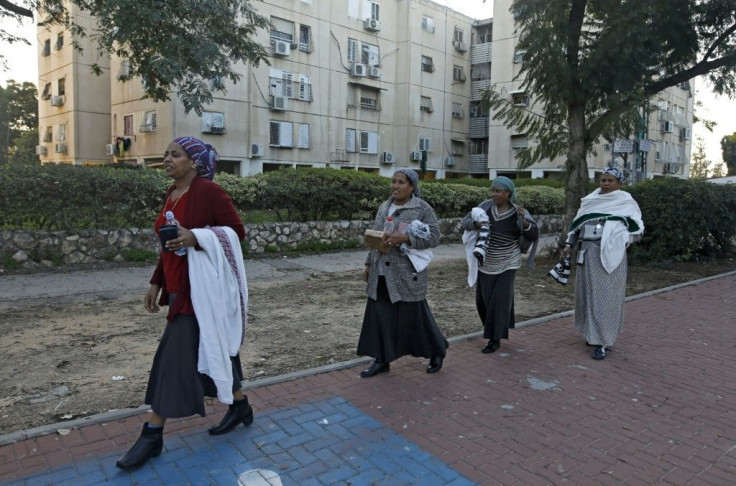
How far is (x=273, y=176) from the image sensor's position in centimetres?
1195

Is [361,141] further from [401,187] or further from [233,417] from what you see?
[233,417]

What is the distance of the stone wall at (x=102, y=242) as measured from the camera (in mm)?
9133

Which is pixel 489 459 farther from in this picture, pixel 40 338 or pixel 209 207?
pixel 40 338

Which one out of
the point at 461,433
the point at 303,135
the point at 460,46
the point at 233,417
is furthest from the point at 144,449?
the point at 460,46

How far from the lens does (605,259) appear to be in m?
5.73

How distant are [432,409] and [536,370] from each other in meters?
1.44

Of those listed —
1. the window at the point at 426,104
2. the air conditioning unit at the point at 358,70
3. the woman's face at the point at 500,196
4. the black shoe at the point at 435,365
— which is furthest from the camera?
the window at the point at 426,104

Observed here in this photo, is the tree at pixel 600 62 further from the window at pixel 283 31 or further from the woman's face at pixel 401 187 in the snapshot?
the window at pixel 283 31

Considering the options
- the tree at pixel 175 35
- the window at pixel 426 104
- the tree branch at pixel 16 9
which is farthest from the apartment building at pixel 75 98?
the tree at pixel 175 35

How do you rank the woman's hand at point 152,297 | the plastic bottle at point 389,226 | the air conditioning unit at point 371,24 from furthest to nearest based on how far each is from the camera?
the air conditioning unit at point 371,24 < the plastic bottle at point 389,226 < the woman's hand at point 152,297

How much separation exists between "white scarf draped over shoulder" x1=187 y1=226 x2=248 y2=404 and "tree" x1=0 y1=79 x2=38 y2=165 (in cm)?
4243

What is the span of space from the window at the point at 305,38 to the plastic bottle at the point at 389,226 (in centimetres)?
2680

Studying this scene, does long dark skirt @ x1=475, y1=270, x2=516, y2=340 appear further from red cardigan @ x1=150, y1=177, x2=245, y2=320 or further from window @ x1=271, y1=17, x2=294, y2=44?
window @ x1=271, y1=17, x2=294, y2=44

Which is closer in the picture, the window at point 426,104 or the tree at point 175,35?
the tree at point 175,35
